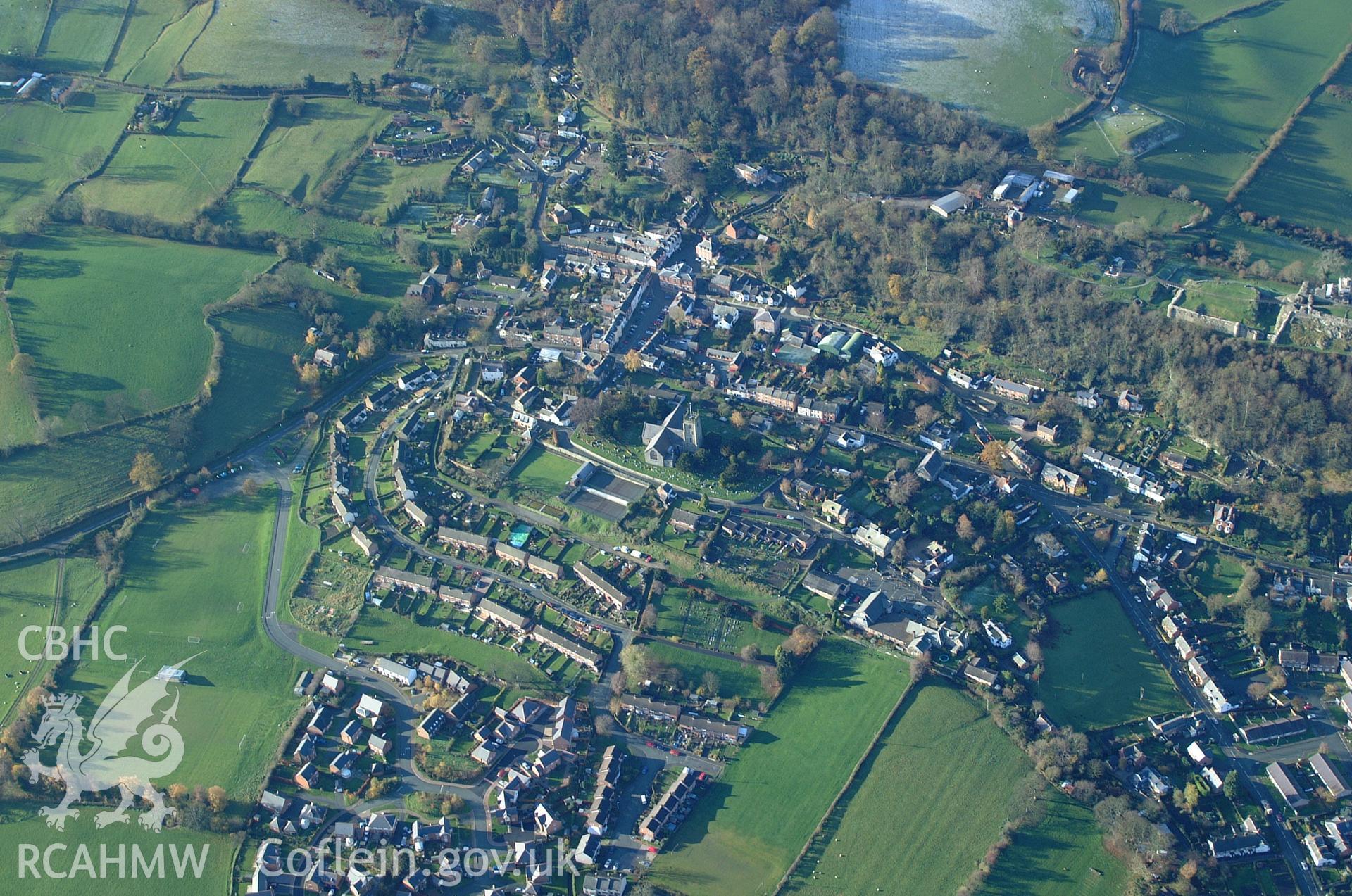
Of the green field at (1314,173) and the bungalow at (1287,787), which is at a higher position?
the green field at (1314,173)

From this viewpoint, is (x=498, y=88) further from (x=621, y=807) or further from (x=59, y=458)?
(x=621, y=807)

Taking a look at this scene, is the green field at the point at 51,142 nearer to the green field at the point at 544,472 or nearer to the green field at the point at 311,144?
the green field at the point at 311,144

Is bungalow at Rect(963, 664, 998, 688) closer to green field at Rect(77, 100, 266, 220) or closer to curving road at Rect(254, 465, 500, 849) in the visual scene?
curving road at Rect(254, 465, 500, 849)

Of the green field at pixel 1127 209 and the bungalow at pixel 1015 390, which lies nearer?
the bungalow at pixel 1015 390

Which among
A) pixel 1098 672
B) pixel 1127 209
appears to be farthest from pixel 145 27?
pixel 1098 672

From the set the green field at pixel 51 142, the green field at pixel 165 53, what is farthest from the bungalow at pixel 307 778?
the green field at pixel 165 53

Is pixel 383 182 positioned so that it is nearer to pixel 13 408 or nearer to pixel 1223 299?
pixel 13 408

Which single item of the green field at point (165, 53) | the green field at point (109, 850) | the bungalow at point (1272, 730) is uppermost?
the green field at point (165, 53)

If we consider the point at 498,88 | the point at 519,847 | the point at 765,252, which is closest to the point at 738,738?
the point at 519,847
